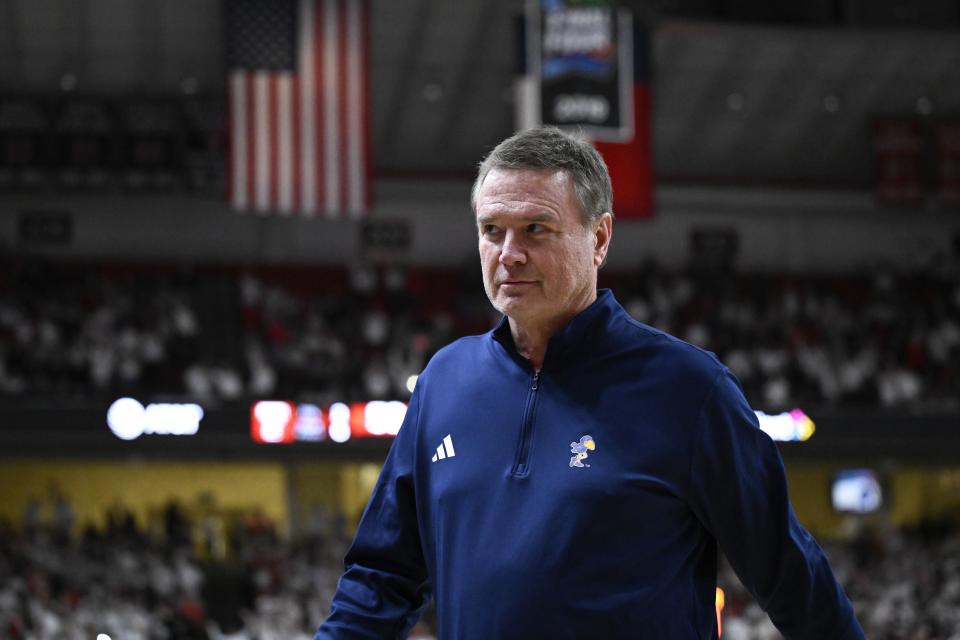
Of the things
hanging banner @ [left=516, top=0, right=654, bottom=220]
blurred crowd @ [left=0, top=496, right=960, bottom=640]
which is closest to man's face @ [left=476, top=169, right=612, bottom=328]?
hanging banner @ [left=516, top=0, right=654, bottom=220]

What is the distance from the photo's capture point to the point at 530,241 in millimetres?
2957

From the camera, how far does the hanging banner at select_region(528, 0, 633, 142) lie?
1667cm

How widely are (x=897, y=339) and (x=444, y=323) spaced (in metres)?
8.69

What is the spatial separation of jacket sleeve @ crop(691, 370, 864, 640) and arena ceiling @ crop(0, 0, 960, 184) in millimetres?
19169

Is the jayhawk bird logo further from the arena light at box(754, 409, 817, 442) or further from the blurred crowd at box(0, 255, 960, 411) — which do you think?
the arena light at box(754, 409, 817, 442)

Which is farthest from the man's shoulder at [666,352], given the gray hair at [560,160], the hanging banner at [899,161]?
the hanging banner at [899,161]

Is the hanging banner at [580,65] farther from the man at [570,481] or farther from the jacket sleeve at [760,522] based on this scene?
the jacket sleeve at [760,522]

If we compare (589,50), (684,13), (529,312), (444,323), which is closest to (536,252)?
(529,312)

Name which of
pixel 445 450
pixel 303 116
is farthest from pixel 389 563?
pixel 303 116

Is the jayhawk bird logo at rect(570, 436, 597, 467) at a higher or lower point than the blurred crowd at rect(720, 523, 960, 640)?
higher

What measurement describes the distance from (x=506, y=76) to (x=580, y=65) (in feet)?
32.7

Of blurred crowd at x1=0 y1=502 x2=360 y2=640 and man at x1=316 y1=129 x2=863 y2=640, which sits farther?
blurred crowd at x1=0 y1=502 x2=360 y2=640

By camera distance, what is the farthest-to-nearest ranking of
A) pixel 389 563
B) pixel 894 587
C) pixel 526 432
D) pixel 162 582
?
pixel 894 587 < pixel 162 582 < pixel 389 563 < pixel 526 432

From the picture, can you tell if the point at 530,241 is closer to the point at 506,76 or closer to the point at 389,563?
the point at 389,563
